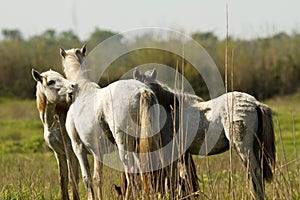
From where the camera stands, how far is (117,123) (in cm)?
691

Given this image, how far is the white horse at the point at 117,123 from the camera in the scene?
22.3 ft

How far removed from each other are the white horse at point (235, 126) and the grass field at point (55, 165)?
0.76 ft

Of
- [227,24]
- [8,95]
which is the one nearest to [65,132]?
[227,24]

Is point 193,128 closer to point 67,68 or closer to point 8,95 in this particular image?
point 67,68

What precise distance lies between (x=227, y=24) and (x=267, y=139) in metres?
3.89

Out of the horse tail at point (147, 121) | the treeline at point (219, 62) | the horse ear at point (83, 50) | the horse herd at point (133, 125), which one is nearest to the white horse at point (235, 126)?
the horse herd at point (133, 125)

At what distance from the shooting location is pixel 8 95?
93.1 feet

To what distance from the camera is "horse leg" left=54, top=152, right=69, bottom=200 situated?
782 centimetres

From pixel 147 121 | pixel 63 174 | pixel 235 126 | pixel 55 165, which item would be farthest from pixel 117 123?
pixel 55 165

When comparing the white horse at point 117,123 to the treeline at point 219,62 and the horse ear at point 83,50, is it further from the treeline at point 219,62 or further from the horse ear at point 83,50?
the treeline at point 219,62

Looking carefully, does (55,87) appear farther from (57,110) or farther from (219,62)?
(219,62)

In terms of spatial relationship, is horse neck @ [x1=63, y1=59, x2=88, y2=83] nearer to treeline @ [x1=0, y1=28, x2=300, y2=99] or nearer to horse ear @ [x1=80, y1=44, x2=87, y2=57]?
horse ear @ [x1=80, y1=44, x2=87, y2=57]

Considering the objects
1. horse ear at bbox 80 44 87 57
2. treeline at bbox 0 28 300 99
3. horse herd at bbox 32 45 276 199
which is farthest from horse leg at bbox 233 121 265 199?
treeline at bbox 0 28 300 99

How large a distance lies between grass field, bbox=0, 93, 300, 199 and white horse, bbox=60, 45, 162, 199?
361 millimetres
